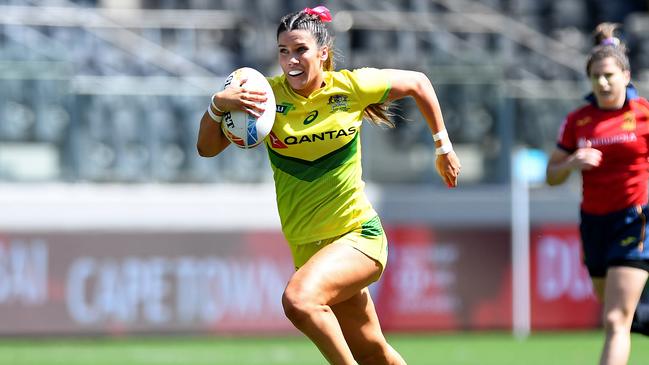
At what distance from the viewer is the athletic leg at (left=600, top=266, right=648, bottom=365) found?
7.24 m

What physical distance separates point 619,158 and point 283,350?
18.6 ft

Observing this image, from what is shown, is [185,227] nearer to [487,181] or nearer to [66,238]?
[66,238]

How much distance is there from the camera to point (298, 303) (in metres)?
6.15

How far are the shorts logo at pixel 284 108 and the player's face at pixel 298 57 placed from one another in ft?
0.31

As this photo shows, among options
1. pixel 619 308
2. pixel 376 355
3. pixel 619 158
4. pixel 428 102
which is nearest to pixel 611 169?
pixel 619 158

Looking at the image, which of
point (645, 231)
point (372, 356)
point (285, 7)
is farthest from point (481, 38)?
point (372, 356)

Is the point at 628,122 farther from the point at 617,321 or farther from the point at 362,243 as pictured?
the point at 362,243

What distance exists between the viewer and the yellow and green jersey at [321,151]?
661 centimetres

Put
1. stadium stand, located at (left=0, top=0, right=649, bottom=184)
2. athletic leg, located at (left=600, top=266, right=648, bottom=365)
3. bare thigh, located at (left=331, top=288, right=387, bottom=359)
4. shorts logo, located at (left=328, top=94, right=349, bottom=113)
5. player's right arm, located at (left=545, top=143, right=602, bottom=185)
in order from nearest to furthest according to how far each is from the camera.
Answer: shorts logo, located at (left=328, top=94, right=349, bottom=113)
bare thigh, located at (left=331, top=288, right=387, bottom=359)
athletic leg, located at (left=600, top=266, right=648, bottom=365)
player's right arm, located at (left=545, top=143, right=602, bottom=185)
stadium stand, located at (left=0, top=0, right=649, bottom=184)

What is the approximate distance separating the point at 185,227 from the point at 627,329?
7609 mm

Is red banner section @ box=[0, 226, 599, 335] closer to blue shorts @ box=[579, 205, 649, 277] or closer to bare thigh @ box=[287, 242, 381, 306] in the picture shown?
blue shorts @ box=[579, 205, 649, 277]

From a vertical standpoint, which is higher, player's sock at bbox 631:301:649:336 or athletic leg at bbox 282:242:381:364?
athletic leg at bbox 282:242:381:364

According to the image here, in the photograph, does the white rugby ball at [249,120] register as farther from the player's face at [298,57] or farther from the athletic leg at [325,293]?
the athletic leg at [325,293]

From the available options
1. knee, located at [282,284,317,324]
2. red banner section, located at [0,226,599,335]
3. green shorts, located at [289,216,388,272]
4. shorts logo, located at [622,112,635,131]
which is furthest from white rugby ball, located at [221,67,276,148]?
red banner section, located at [0,226,599,335]
